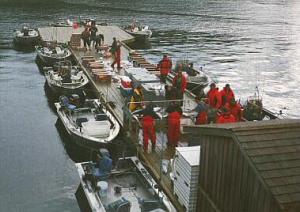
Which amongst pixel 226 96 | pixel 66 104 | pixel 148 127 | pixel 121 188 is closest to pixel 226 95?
pixel 226 96

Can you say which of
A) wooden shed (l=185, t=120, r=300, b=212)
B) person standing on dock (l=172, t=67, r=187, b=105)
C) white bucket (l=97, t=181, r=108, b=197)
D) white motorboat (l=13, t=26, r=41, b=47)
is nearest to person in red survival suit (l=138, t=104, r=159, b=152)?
white bucket (l=97, t=181, r=108, b=197)

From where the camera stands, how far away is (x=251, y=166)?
9.44 metres

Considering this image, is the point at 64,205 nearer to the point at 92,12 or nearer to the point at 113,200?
the point at 113,200

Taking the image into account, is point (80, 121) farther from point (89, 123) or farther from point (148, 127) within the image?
point (148, 127)

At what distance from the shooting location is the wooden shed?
29.6ft

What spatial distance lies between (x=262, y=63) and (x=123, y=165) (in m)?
25.1

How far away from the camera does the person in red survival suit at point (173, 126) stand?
54.7 feet

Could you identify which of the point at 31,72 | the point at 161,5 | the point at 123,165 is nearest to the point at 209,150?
the point at 123,165

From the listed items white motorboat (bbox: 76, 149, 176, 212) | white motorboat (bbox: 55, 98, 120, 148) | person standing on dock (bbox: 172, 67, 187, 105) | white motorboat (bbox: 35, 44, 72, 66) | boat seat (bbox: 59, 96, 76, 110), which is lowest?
white motorboat (bbox: 76, 149, 176, 212)

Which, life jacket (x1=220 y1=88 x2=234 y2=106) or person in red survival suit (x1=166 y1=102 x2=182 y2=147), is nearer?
person in red survival suit (x1=166 y1=102 x2=182 y2=147)

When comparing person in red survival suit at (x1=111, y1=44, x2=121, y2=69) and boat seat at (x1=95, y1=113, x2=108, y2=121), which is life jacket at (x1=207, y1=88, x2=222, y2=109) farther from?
person in red survival suit at (x1=111, y1=44, x2=121, y2=69)

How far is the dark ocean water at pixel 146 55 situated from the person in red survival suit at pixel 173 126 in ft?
13.4

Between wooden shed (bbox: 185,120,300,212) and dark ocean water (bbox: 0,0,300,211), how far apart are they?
22.2ft

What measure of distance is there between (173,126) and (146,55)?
23.5 metres
